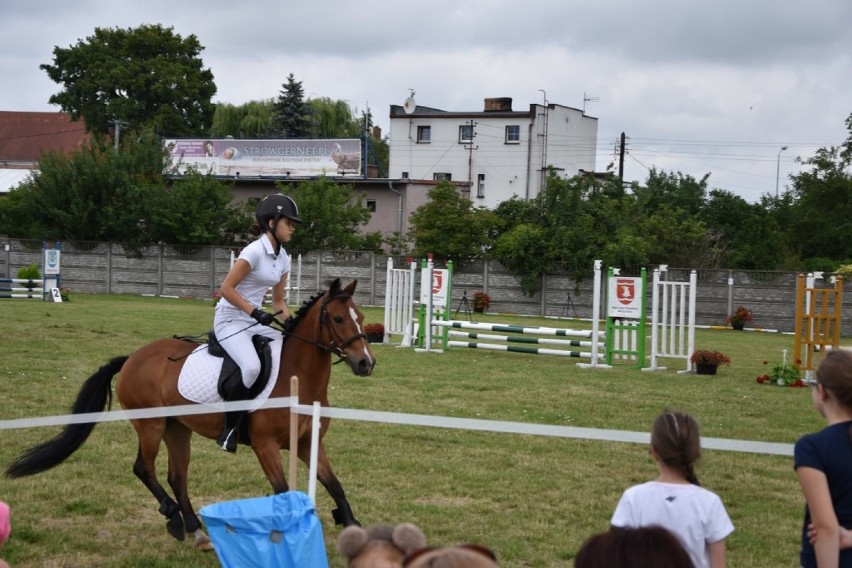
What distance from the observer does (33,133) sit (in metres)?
80.3

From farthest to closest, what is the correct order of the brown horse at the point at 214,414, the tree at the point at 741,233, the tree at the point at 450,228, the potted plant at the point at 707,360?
the tree at the point at 741,233, the tree at the point at 450,228, the potted plant at the point at 707,360, the brown horse at the point at 214,414

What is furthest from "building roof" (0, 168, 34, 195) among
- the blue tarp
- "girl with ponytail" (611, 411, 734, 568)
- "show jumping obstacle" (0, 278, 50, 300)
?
"girl with ponytail" (611, 411, 734, 568)

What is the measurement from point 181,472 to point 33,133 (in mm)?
81006

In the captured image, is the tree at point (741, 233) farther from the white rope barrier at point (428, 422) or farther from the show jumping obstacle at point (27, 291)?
the white rope barrier at point (428, 422)

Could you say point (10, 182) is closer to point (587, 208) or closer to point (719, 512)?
point (587, 208)

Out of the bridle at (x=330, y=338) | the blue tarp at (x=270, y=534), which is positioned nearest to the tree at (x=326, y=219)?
the bridle at (x=330, y=338)

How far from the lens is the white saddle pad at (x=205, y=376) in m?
6.51

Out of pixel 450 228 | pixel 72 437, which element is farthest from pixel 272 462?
pixel 450 228

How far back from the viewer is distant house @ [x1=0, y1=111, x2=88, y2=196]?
77.8 meters

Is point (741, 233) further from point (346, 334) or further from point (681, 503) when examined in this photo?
point (681, 503)

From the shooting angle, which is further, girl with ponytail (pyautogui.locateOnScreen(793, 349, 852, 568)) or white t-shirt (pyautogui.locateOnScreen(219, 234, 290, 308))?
white t-shirt (pyautogui.locateOnScreen(219, 234, 290, 308))

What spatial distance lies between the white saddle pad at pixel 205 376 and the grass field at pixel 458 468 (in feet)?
3.29

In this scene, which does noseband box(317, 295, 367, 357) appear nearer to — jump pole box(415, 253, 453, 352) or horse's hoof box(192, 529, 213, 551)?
horse's hoof box(192, 529, 213, 551)

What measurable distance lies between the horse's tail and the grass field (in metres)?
0.41
